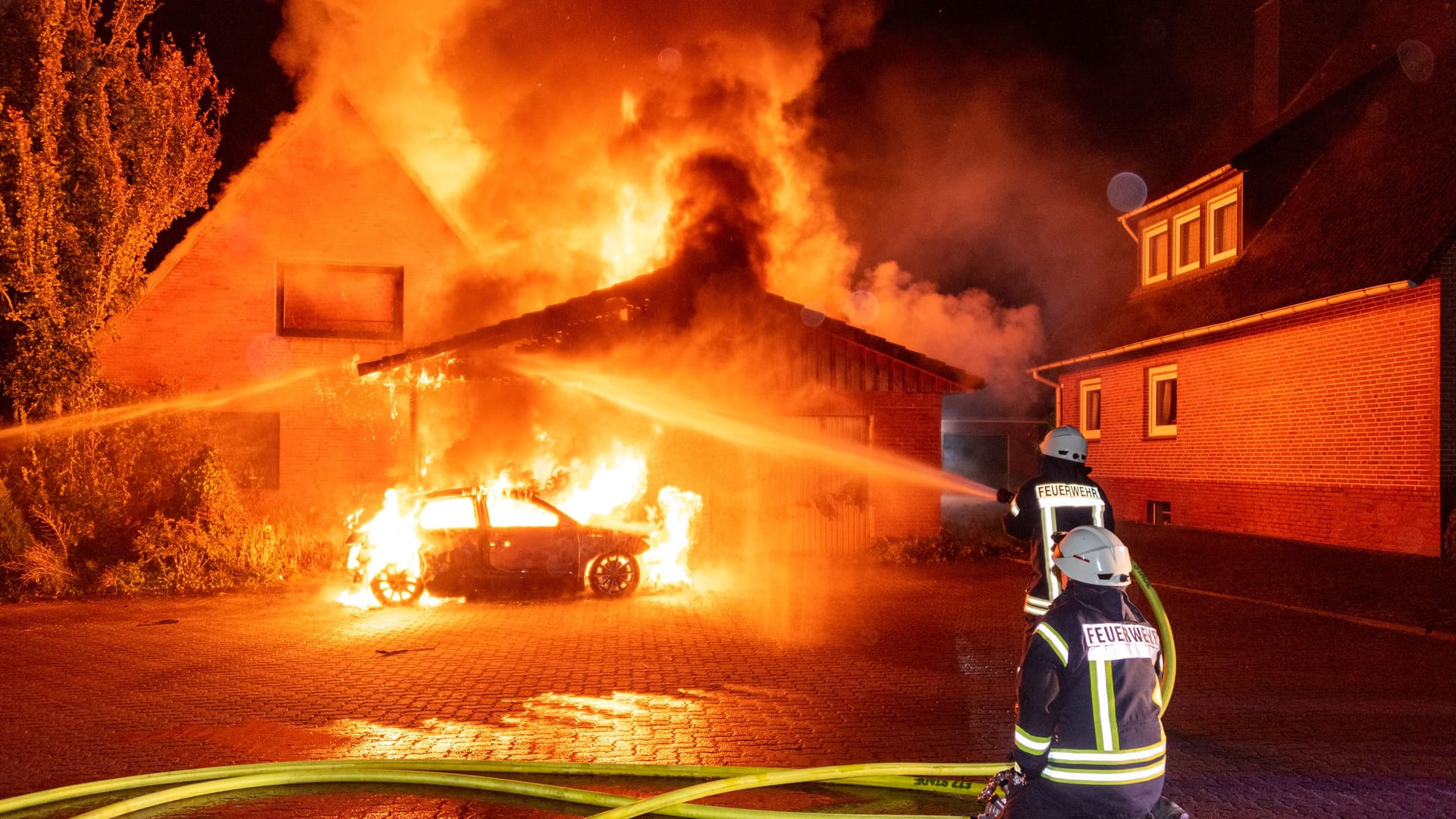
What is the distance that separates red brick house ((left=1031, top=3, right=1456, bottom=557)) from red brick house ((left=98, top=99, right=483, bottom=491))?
1386 cm

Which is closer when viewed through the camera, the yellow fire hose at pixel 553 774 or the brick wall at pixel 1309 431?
the yellow fire hose at pixel 553 774

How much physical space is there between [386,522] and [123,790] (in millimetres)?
6760

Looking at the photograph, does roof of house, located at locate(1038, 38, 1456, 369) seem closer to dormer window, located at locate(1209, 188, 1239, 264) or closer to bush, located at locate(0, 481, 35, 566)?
dormer window, located at locate(1209, 188, 1239, 264)

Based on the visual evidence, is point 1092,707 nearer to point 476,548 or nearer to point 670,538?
point 476,548

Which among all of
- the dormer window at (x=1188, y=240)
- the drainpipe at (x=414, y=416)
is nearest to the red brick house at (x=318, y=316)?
the drainpipe at (x=414, y=416)

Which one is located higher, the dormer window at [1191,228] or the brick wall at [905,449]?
the dormer window at [1191,228]

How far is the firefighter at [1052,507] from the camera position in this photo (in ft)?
17.9

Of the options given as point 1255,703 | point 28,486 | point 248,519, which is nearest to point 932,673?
point 1255,703

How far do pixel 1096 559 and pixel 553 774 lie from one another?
3.48m

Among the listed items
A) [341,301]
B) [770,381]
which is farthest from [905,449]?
[341,301]

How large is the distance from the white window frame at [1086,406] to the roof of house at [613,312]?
25.6 feet

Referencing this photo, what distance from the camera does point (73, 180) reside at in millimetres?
15055

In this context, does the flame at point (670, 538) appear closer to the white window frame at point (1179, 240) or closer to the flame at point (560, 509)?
the flame at point (560, 509)

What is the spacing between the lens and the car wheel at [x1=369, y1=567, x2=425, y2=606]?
466 inches
